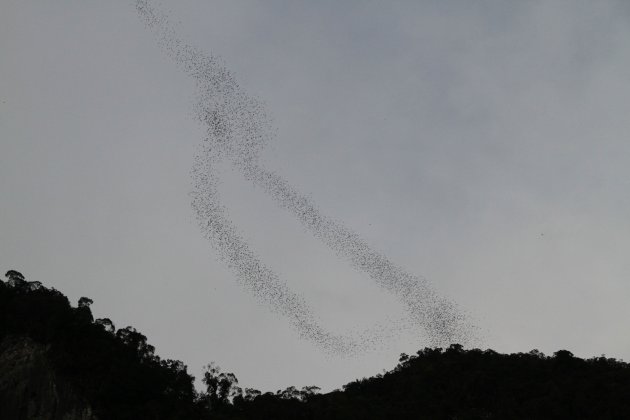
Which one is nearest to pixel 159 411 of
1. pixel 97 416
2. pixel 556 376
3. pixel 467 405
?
pixel 97 416

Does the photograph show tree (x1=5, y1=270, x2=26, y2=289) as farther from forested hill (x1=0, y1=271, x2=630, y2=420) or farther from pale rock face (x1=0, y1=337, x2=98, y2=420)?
pale rock face (x1=0, y1=337, x2=98, y2=420)

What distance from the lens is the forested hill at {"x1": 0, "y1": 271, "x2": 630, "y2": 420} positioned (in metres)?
56.6

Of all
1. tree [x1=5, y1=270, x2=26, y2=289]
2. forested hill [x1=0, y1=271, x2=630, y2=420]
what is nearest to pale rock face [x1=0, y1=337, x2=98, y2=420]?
forested hill [x1=0, y1=271, x2=630, y2=420]

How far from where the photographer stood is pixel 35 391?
181ft

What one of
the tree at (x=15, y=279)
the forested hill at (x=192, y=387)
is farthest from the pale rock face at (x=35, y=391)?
the tree at (x=15, y=279)

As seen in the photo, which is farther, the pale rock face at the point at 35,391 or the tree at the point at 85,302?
the tree at the point at 85,302

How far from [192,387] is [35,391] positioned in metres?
24.1

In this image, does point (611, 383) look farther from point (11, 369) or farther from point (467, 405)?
point (11, 369)

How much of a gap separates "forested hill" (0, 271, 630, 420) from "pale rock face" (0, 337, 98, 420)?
0.09m

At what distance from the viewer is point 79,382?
5712 centimetres

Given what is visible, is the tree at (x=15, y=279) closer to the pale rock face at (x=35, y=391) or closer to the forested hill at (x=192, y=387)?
the forested hill at (x=192, y=387)

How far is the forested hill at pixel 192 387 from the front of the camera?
56562mm

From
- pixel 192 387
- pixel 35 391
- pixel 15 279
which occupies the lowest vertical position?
pixel 35 391

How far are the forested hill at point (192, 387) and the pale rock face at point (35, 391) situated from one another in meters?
0.09
